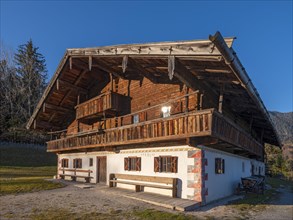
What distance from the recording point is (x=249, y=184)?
15.3 metres

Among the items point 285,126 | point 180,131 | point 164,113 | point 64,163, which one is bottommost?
point 64,163

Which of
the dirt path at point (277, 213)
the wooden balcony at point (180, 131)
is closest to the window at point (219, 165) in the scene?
the wooden balcony at point (180, 131)

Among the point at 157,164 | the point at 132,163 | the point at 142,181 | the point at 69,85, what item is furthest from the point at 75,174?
the point at 157,164

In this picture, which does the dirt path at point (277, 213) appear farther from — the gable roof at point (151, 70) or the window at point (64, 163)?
the window at point (64, 163)

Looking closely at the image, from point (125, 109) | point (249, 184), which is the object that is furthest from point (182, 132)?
point (249, 184)

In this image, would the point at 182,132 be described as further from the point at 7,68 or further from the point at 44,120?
the point at 7,68

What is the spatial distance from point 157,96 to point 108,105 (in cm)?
312

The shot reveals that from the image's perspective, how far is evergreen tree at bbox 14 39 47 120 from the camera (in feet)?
165

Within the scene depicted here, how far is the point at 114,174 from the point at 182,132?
679 cm

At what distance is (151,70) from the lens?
14016 mm

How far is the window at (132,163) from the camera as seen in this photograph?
47.5 feet

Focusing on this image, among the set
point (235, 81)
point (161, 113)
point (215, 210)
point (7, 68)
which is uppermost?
point (7, 68)

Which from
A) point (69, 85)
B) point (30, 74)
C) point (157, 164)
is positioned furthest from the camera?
point (30, 74)

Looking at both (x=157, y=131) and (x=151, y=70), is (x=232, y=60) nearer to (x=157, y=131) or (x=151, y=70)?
(x=157, y=131)
